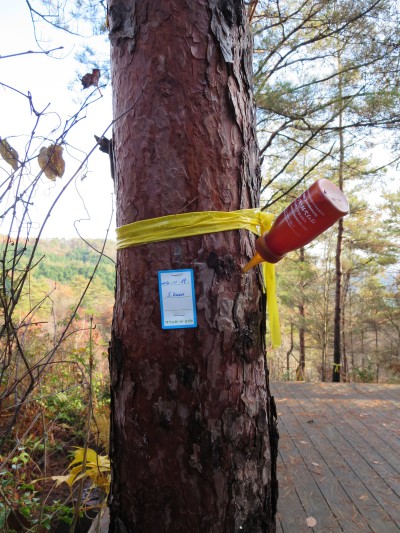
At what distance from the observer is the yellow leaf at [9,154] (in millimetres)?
999

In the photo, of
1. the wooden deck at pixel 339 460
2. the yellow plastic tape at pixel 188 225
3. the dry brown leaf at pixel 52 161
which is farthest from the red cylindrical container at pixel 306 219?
the wooden deck at pixel 339 460

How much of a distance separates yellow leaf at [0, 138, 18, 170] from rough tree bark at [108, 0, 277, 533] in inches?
11.7

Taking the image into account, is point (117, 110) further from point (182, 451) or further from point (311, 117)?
point (311, 117)

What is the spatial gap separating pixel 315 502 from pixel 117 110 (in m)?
2.59

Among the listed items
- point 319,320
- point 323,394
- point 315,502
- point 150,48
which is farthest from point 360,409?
point 319,320

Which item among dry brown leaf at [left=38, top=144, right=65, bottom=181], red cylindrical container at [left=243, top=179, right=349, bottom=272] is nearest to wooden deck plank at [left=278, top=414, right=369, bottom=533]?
red cylindrical container at [left=243, top=179, right=349, bottom=272]

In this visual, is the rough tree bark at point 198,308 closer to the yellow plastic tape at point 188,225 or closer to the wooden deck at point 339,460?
the yellow plastic tape at point 188,225

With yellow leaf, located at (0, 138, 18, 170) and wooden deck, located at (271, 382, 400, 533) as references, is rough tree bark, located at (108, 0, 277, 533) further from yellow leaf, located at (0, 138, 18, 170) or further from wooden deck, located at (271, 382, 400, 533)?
wooden deck, located at (271, 382, 400, 533)

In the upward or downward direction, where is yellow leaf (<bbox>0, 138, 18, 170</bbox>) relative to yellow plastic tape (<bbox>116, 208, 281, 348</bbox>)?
upward

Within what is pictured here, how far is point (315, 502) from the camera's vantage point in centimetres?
246

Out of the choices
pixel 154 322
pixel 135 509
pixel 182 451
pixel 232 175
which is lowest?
pixel 135 509

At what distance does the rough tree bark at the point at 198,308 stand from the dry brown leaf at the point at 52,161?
0.22m

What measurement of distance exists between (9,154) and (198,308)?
65 cm

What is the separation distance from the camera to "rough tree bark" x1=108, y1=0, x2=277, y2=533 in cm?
79
